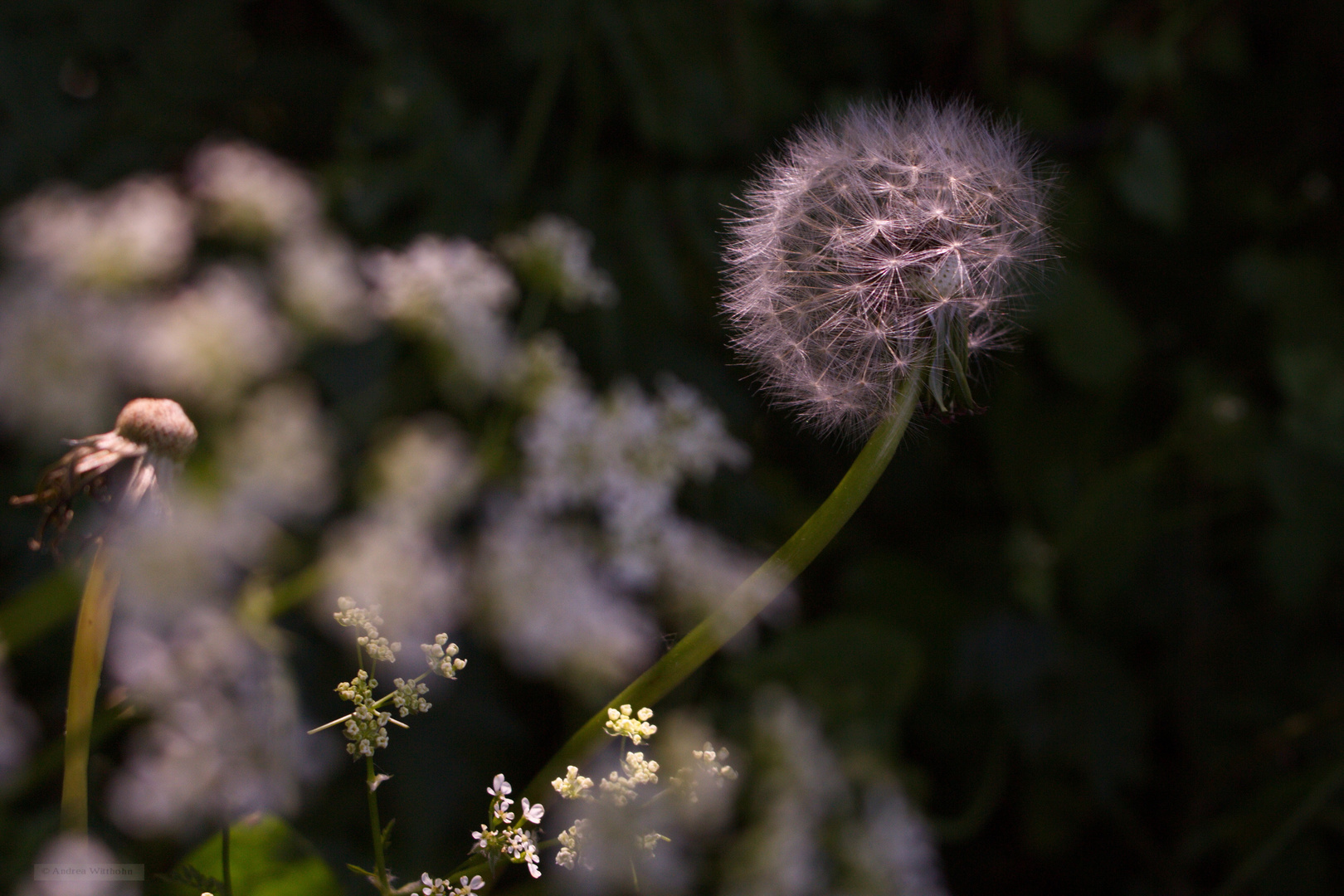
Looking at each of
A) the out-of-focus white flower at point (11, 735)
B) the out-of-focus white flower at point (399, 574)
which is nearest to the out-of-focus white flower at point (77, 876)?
the out-of-focus white flower at point (11, 735)

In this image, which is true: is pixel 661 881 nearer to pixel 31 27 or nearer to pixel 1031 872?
pixel 1031 872

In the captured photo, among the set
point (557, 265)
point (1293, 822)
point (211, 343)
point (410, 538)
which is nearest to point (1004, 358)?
point (1293, 822)

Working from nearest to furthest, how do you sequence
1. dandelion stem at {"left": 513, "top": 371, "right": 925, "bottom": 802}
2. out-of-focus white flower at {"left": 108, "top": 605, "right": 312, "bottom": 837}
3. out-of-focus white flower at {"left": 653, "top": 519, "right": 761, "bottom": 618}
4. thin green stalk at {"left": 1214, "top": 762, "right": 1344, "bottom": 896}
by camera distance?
dandelion stem at {"left": 513, "top": 371, "right": 925, "bottom": 802}
out-of-focus white flower at {"left": 108, "top": 605, "right": 312, "bottom": 837}
out-of-focus white flower at {"left": 653, "top": 519, "right": 761, "bottom": 618}
thin green stalk at {"left": 1214, "top": 762, "right": 1344, "bottom": 896}

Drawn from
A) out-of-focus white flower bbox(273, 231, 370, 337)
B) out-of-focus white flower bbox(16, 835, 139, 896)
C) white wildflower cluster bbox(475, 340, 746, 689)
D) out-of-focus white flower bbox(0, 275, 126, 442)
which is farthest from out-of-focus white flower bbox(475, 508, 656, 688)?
out-of-focus white flower bbox(16, 835, 139, 896)

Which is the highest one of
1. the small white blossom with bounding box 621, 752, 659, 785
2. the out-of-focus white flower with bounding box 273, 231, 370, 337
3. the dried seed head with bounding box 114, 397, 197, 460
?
the out-of-focus white flower with bounding box 273, 231, 370, 337

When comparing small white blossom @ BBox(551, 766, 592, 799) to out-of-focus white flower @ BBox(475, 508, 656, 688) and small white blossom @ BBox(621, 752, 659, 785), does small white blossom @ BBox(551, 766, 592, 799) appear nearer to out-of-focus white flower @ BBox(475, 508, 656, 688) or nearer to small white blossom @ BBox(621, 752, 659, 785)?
small white blossom @ BBox(621, 752, 659, 785)

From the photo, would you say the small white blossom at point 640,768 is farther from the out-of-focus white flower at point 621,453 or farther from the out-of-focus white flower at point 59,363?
the out-of-focus white flower at point 59,363

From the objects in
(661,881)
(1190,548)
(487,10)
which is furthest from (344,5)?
(1190,548)
